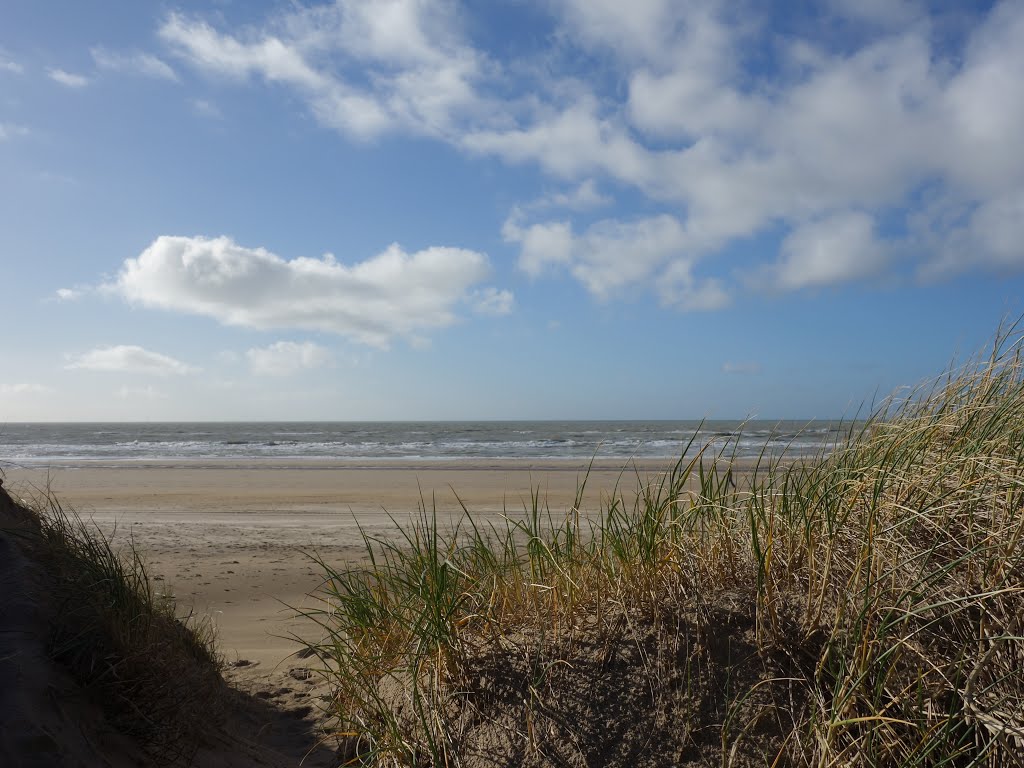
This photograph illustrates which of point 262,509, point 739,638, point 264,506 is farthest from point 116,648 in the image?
point 264,506

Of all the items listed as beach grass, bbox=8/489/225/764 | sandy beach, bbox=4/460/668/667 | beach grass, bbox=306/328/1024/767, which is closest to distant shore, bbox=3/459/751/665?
sandy beach, bbox=4/460/668/667

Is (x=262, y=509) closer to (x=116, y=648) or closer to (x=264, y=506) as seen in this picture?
(x=264, y=506)

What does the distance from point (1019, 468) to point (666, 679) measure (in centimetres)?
178

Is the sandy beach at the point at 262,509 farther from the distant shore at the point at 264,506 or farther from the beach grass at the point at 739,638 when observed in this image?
the beach grass at the point at 739,638

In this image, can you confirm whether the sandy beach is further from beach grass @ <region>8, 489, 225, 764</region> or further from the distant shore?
beach grass @ <region>8, 489, 225, 764</region>

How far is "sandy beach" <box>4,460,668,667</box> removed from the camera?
21.6 ft

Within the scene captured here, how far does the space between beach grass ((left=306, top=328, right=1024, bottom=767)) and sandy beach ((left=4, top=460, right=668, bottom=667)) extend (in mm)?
549

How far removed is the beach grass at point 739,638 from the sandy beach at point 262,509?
55cm

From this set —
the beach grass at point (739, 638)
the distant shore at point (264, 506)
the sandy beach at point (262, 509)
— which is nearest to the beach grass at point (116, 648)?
the beach grass at point (739, 638)

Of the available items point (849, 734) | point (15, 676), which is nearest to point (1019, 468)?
point (849, 734)

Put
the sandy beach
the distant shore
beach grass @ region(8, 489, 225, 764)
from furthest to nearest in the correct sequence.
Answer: the distant shore → the sandy beach → beach grass @ region(8, 489, 225, 764)

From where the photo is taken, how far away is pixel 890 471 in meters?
3.19

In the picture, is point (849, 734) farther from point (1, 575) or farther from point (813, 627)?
point (1, 575)

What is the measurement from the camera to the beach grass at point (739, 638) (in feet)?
8.04
